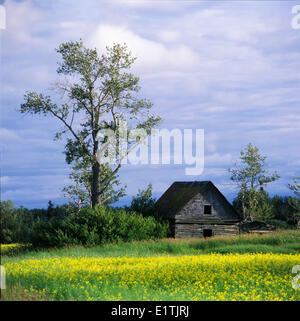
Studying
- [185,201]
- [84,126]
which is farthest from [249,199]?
[84,126]

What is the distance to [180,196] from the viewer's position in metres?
44.0

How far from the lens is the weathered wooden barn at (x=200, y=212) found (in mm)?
41125

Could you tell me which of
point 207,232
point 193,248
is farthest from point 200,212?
point 193,248

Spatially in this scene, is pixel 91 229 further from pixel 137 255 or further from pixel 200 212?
pixel 200 212

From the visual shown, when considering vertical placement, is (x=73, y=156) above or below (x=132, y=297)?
above

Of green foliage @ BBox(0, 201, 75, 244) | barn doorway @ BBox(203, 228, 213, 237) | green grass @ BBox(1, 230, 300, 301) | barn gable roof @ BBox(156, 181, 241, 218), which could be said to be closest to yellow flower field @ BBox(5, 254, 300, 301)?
green grass @ BBox(1, 230, 300, 301)

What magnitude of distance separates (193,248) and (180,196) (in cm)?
1406

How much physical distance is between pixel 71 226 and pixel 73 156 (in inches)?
325

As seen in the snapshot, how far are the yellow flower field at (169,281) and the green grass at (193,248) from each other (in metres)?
7.58

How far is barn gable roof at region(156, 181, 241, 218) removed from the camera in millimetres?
41969

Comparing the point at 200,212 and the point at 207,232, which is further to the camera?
the point at 207,232
